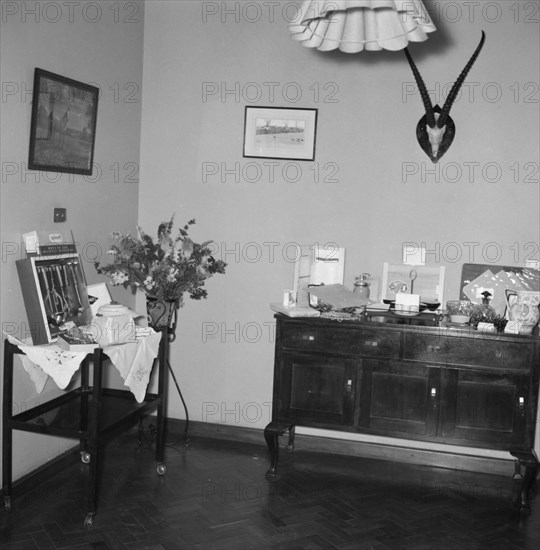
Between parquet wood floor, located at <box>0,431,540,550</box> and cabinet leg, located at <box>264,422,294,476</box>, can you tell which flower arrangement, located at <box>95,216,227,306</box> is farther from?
parquet wood floor, located at <box>0,431,540,550</box>

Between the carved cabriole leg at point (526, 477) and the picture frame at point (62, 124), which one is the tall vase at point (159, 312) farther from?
the carved cabriole leg at point (526, 477)

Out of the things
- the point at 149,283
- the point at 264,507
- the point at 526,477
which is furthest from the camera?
the point at 149,283

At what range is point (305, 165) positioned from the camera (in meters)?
5.54

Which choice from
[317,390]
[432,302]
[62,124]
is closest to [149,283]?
[62,124]

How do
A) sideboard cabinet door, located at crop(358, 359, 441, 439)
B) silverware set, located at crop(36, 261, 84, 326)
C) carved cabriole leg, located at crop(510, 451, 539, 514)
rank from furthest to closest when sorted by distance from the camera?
sideboard cabinet door, located at crop(358, 359, 441, 439), carved cabriole leg, located at crop(510, 451, 539, 514), silverware set, located at crop(36, 261, 84, 326)

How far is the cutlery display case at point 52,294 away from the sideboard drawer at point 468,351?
6.81 feet

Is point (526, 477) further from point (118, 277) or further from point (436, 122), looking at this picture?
point (118, 277)

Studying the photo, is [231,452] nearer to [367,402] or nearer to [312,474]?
[312,474]

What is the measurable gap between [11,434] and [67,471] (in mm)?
781

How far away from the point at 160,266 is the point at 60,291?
0.75 m

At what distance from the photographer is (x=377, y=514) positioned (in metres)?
4.54

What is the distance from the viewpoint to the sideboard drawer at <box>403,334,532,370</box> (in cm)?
472

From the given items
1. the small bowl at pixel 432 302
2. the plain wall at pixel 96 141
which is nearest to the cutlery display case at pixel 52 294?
the plain wall at pixel 96 141

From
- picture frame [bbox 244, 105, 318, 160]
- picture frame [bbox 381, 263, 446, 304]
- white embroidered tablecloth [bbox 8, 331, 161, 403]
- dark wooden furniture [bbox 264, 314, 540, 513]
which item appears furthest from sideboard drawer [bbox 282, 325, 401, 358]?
picture frame [bbox 244, 105, 318, 160]
